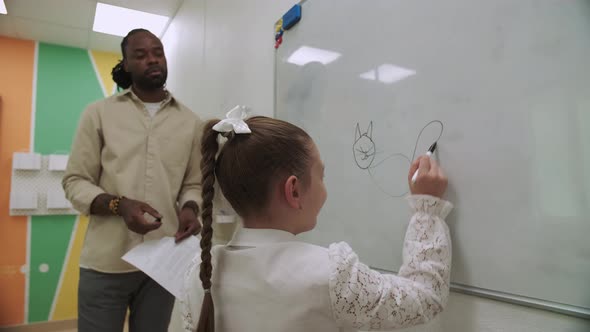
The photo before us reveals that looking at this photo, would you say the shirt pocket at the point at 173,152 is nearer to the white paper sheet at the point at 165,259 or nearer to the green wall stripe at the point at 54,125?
the white paper sheet at the point at 165,259

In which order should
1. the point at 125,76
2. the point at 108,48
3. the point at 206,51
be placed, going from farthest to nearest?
the point at 108,48 → the point at 206,51 → the point at 125,76

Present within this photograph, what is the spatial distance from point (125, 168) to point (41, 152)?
260 centimetres

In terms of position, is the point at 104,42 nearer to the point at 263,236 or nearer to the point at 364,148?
the point at 364,148

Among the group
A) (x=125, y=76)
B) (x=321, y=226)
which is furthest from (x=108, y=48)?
(x=321, y=226)

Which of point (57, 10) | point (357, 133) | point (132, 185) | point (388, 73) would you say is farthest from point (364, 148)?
point (57, 10)

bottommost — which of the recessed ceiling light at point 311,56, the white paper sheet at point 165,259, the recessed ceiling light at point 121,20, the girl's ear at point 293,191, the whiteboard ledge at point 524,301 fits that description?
the white paper sheet at point 165,259

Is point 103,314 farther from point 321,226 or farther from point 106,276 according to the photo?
point 321,226

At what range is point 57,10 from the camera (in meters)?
2.83

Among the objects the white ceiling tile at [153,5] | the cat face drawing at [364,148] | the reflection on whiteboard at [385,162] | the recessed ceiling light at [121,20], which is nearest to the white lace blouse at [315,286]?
the reflection on whiteboard at [385,162]

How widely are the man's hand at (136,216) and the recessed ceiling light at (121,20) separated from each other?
2253 millimetres

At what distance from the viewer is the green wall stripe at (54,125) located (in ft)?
10.5

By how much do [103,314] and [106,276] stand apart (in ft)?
0.37

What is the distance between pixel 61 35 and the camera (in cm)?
324

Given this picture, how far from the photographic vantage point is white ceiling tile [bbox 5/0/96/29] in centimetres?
272
